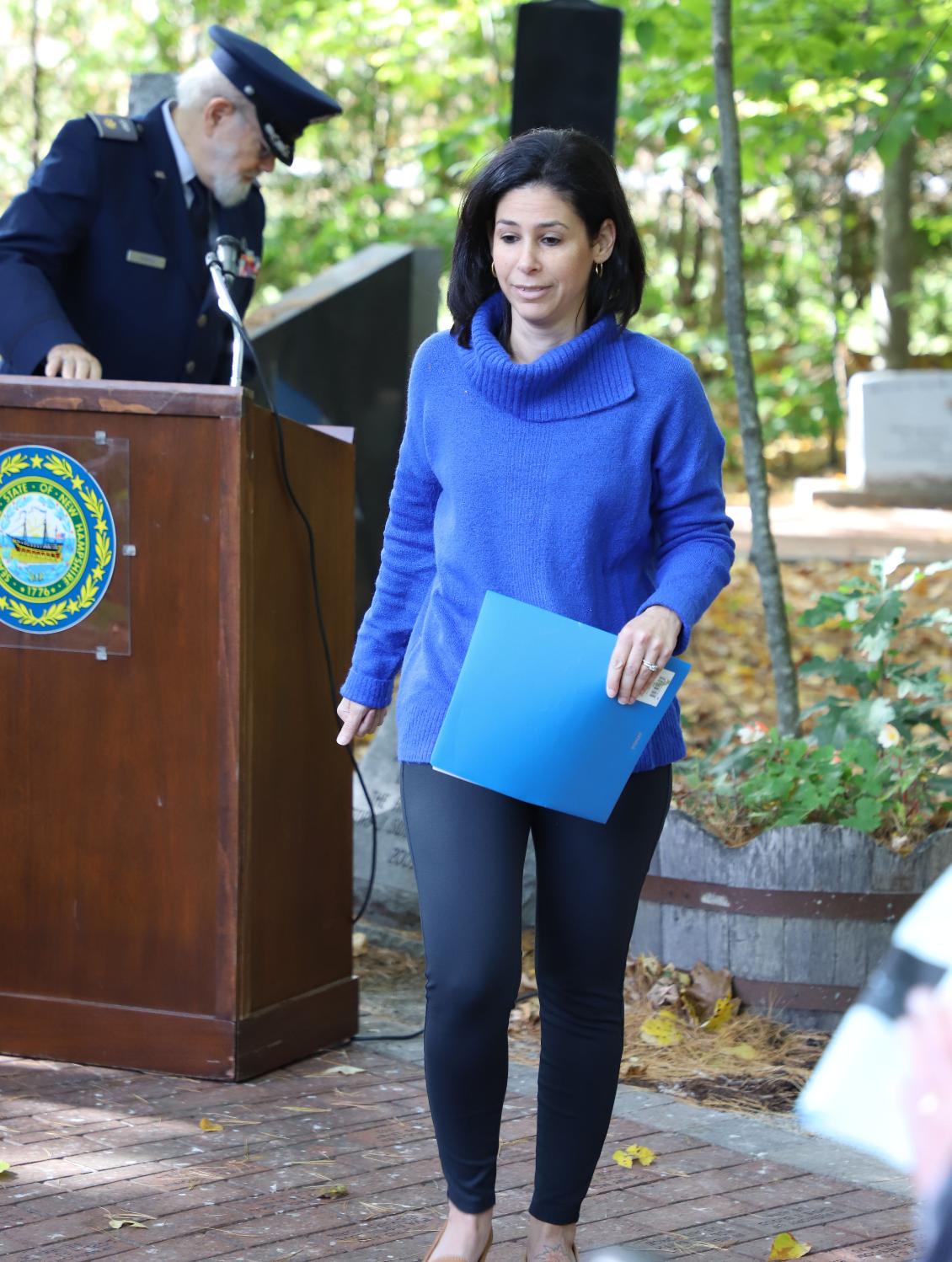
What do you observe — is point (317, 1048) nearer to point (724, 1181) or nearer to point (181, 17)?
point (724, 1181)

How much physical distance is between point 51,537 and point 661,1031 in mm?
1848

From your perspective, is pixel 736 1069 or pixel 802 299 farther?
pixel 802 299

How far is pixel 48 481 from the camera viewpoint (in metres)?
3.55

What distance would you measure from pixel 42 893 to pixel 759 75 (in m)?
3.75

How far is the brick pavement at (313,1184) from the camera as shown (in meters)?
2.76

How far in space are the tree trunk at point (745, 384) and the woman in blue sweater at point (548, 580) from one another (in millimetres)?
2540

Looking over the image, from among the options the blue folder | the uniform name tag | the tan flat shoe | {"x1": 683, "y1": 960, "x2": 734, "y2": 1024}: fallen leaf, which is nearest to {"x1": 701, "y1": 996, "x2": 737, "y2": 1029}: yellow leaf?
{"x1": 683, "y1": 960, "x2": 734, "y2": 1024}: fallen leaf

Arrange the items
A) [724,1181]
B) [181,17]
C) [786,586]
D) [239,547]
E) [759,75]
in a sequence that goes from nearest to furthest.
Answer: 1. [724,1181]
2. [239,547]
3. [759,75]
4. [786,586]
5. [181,17]

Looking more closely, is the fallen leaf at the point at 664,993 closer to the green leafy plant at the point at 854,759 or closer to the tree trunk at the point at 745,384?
the green leafy plant at the point at 854,759

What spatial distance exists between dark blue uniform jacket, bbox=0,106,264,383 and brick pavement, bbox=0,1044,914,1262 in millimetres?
1736

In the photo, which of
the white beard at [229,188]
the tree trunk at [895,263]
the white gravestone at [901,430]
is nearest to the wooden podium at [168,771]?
the white beard at [229,188]

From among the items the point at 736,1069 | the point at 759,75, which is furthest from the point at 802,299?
the point at 736,1069

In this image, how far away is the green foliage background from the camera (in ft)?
35.8

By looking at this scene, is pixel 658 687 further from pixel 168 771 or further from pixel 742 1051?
pixel 742 1051
